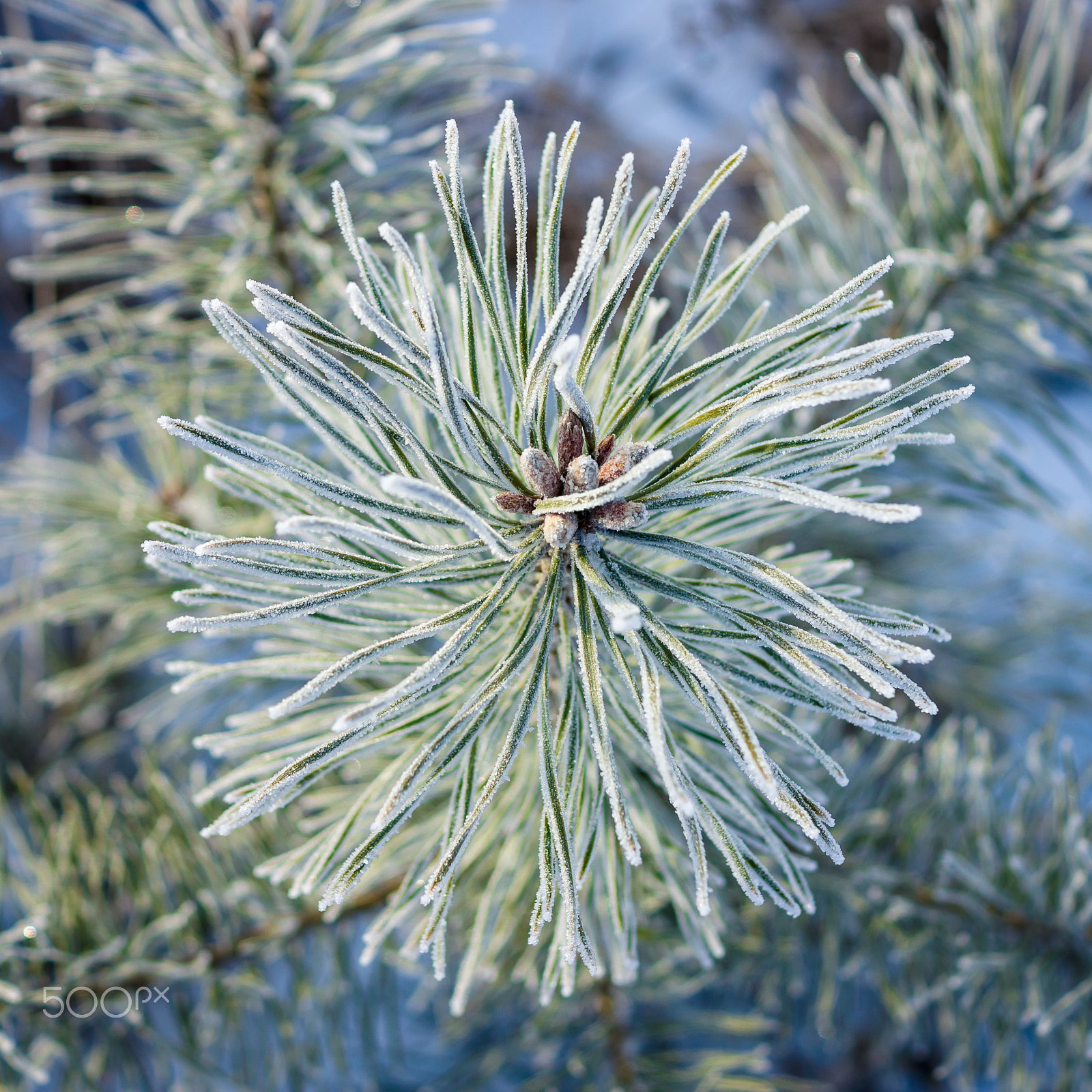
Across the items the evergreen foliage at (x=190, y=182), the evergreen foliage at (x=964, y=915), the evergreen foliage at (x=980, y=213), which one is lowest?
the evergreen foliage at (x=964, y=915)

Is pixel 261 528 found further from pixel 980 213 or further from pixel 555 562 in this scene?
pixel 980 213

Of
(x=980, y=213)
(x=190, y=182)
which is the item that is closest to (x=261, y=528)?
(x=190, y=182)

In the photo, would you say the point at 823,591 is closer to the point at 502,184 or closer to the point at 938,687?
the point at 502,184

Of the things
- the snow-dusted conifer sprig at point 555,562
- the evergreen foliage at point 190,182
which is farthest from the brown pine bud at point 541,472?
the evergreen foliage at point 190,182

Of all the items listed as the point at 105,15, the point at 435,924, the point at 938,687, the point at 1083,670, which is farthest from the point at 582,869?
the point at 1083,670

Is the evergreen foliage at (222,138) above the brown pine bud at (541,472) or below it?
above

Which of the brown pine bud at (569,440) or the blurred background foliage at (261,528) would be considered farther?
the blurred background foliage at (261,528)

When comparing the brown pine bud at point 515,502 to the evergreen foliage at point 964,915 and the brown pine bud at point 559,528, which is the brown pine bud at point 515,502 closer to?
the brown pine bud at point 559,528
